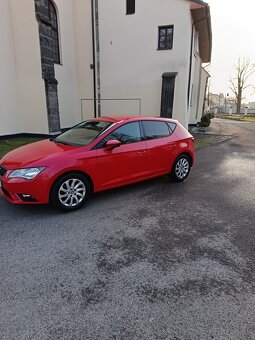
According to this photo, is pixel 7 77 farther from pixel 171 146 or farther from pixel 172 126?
pixel 171 146

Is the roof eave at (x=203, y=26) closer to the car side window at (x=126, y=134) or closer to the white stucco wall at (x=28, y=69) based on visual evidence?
the white stucco wall at (x=28, y=69)

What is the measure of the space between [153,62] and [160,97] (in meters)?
2.01

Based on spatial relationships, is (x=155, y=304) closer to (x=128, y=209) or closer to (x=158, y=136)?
(x=128, y=209)

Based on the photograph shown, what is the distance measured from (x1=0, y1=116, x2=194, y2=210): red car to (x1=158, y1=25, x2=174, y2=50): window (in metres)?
10.3

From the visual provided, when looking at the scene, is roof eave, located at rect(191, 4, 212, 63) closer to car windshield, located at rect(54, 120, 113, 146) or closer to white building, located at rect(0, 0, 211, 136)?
white building, located at rect(0, 0, 211, 136)

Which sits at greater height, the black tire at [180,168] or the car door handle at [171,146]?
the car door handle at [171,146]

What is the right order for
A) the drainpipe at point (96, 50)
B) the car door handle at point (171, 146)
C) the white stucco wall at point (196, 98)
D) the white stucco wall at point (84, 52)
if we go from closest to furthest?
the car door handle at point (171, 146)
the drainpipe at point (96, 50)
the white stucco wall at point (84, 52)
the white stucco wall at point (196, 98)

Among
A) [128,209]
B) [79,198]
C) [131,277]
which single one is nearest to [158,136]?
[128,209]

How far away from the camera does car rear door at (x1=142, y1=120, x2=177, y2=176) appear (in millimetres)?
5467

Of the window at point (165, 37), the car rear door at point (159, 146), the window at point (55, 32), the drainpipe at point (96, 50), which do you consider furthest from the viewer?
the drainpipe at point (96, 50)

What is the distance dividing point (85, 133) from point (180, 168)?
2517 millimetres

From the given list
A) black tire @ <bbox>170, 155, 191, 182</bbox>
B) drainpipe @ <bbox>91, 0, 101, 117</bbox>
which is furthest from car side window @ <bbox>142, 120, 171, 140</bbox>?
drainpipe @ <bbox>91, 0, 101, 117</bbox>

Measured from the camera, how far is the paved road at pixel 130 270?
7.27 ft

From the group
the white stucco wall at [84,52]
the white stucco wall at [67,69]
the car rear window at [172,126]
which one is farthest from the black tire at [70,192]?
the white stucco wall at [84,52]
